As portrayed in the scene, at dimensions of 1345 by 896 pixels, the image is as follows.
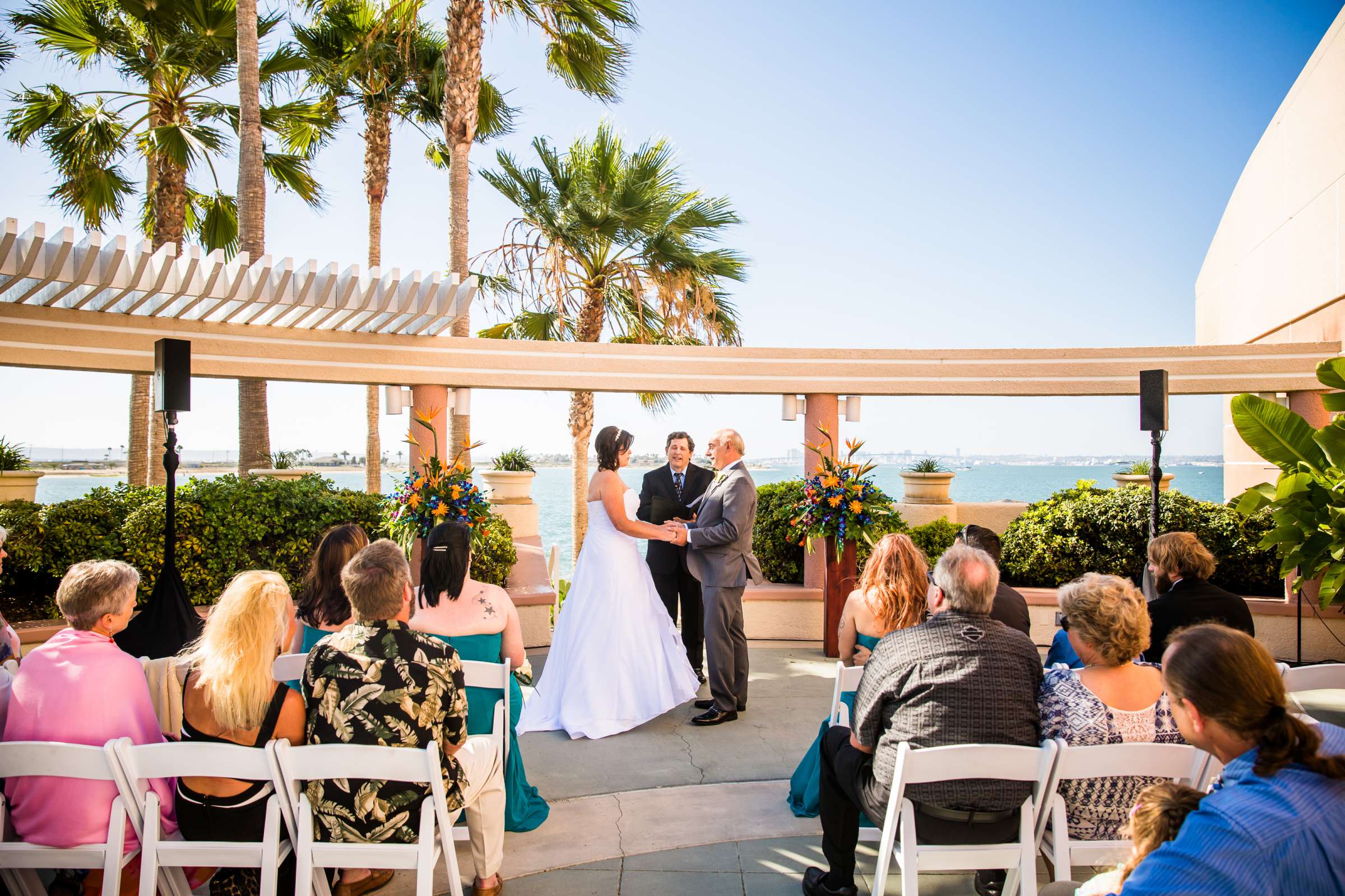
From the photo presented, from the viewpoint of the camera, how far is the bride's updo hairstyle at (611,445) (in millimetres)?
5355

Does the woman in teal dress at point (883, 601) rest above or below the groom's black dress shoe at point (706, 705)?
above

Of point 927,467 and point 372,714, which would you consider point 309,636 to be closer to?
point 372,714

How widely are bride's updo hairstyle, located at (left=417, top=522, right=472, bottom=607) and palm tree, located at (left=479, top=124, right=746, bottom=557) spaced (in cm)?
901

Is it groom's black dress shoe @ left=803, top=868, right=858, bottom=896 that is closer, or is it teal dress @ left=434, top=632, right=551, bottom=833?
groom's black dress shoe @ left=803, top=868, right=858, bottom=896

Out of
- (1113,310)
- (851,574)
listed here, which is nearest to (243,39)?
(851,574)

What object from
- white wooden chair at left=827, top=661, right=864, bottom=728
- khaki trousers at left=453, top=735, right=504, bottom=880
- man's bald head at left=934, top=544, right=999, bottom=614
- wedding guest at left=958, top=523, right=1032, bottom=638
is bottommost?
khaki trousers at left=453, top=735, right=504, bottom=880

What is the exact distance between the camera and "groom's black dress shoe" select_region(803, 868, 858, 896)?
305 cm

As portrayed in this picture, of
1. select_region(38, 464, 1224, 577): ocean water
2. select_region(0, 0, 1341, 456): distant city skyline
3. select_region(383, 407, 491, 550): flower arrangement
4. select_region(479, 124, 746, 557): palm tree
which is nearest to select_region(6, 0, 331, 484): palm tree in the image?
select_region(0, 0, 1341, 456): distant city skyline

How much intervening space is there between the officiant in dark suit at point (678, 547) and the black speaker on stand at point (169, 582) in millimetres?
3093

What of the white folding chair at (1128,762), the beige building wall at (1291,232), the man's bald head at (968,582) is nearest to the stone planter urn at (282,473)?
the man's bald head at (968,582)

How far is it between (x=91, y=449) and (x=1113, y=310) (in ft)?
351

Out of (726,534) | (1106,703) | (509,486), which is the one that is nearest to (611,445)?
(726,534)

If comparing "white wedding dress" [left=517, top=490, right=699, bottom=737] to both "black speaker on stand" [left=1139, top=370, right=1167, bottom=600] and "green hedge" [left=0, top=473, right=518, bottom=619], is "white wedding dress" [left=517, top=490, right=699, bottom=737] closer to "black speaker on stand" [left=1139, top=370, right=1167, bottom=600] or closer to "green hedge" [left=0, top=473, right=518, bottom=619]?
"green hedge" [left=0, top=473, right=518, bottom=619]

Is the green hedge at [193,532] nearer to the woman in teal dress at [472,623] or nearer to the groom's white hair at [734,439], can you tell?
the groom's white hair at [734,439]
